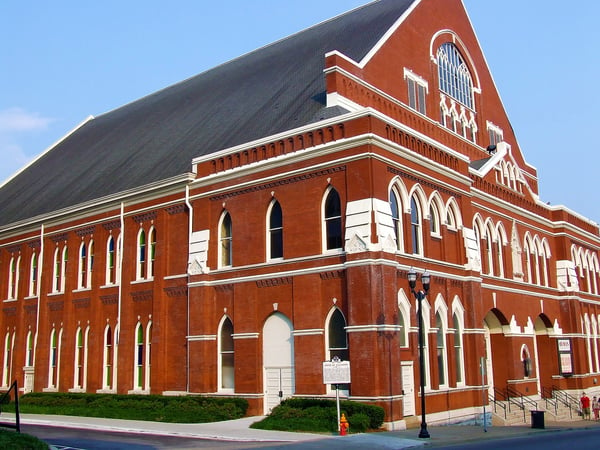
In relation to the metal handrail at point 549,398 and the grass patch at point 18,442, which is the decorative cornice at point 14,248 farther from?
the metal handrail at point 549,398

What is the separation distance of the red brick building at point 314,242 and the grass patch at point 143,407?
97cm

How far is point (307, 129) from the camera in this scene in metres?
26.8

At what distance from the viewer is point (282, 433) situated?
21891mm

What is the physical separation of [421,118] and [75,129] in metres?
34.6

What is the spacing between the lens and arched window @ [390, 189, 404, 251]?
86.1ft

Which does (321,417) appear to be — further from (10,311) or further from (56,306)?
(10,311)

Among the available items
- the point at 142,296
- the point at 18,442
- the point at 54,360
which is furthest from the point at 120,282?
the point at 18,442

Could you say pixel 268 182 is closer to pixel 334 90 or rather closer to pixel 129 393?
pixel 334 90

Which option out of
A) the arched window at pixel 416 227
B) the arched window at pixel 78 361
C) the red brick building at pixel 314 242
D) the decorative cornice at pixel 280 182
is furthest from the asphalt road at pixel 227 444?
the arched window at pixel 78 361

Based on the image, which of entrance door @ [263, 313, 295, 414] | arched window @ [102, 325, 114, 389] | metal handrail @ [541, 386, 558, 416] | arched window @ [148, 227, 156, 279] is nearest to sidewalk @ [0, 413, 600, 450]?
entrance door @ [263, 313, 295, 414]

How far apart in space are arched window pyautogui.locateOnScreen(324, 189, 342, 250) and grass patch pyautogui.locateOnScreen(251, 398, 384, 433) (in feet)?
19.3

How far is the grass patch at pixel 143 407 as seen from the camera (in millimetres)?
26234

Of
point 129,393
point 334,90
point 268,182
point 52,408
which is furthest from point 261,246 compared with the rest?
point 52,408

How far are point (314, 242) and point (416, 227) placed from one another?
14.9 ft
